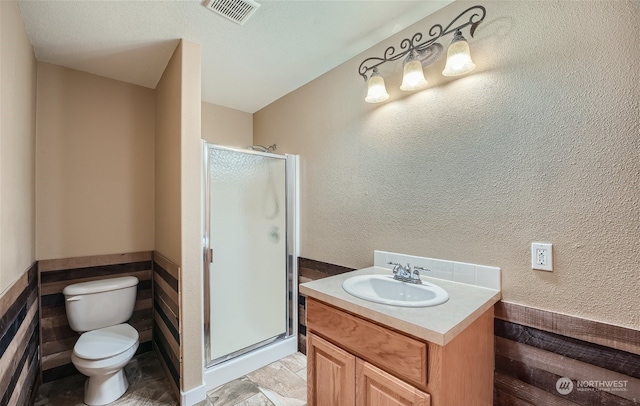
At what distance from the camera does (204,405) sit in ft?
5.69

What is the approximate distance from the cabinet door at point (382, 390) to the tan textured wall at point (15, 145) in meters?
1.57

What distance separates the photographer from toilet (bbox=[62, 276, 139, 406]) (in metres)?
1.66

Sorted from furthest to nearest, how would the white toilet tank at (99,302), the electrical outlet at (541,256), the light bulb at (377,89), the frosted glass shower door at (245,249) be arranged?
the frosted glass shower door at (245,249), the white toilet tank at (99,302), the light bulb at (377,89), the electrical outlet at (541,256)

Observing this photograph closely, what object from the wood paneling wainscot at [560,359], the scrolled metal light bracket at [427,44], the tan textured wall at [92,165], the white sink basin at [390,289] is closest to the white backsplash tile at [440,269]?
the white sink basin at [390,289]

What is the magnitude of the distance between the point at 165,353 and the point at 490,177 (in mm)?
2471

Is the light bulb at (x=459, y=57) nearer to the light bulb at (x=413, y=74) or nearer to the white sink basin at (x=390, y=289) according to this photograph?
the light bulb at (x=413, y=74)

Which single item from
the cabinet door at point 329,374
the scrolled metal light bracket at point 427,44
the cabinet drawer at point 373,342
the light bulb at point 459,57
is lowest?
the cabinet door at point 329,374

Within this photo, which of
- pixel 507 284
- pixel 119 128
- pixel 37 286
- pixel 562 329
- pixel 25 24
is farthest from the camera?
pixel 119 128

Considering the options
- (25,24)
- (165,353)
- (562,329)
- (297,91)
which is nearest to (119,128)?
(25,24)

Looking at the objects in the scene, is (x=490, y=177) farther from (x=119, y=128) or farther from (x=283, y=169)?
(x=119, y=128)

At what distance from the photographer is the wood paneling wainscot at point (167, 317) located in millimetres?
1795

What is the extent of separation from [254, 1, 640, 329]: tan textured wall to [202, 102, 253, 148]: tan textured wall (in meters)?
1.52

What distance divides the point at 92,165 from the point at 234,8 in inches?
66.9

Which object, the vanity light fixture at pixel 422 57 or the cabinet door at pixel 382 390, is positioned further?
the vanity light fixture at pixel 422 57
